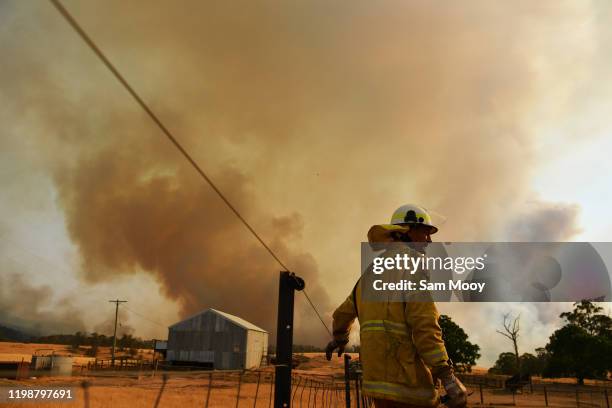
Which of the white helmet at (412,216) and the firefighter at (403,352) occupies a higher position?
the white helmet at (412,216)

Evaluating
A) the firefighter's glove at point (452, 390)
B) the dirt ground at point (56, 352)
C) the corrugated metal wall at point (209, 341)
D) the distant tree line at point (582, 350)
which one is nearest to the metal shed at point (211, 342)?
the corrugated metal wall at point (209, 341)

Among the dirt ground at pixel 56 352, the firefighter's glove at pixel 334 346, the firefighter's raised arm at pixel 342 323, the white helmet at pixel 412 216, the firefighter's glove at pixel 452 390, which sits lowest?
the dirt ground at pixel 56 352

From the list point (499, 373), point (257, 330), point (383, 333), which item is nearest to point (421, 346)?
point (383, 333)

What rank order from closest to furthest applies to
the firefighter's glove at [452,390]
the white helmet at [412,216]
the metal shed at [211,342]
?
the firefighter's glove at [452,390]
the white helmet at [412,216]
the metal shed at [211,342]

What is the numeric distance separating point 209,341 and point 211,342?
0.68 feet

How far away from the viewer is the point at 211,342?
128ft

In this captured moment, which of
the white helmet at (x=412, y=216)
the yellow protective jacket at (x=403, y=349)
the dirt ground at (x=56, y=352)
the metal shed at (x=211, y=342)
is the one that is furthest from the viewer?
the dirt ground at (x=56, y=352)

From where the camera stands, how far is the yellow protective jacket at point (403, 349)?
3.01m

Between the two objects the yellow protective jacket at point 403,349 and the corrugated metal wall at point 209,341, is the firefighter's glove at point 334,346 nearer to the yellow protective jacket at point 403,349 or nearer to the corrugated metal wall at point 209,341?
the yellow protective jacket at point 403,349

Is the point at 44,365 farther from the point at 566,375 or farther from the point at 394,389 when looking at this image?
the point at 566,375

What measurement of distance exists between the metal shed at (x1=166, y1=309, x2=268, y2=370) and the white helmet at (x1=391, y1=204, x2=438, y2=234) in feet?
122

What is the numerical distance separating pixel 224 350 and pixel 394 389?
125 ft

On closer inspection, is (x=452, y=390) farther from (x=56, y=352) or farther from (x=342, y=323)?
(x=56, y=352)

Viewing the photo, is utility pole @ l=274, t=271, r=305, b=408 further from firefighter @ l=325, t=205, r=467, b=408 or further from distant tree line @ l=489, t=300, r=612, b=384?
distant tree line @ l=489, t=300, r=612, b=384
